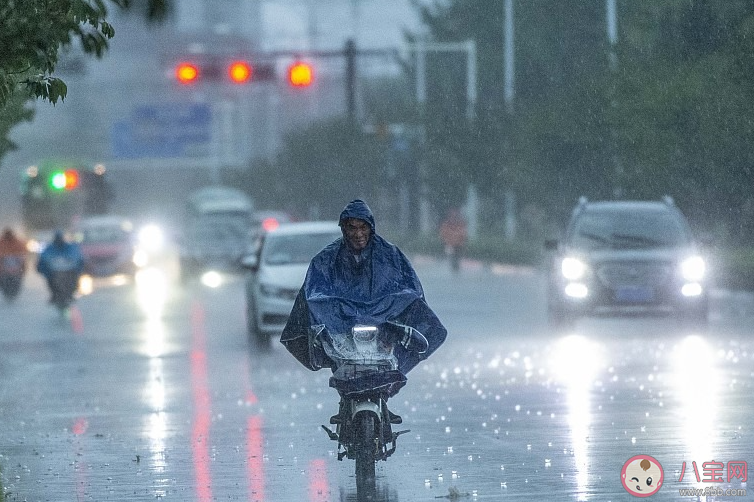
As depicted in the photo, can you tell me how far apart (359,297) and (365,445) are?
2.71 ft

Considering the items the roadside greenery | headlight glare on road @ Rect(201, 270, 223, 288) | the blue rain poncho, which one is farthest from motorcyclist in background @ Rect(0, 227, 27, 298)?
the blue rain poncho

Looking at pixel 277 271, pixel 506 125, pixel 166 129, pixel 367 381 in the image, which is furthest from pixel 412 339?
pixel 166 129

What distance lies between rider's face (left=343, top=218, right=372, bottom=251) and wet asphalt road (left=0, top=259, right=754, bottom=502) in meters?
1.34

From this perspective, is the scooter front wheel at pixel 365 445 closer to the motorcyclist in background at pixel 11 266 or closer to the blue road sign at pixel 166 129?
the motorcyclist in background at pixel 11 266

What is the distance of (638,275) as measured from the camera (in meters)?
23.5

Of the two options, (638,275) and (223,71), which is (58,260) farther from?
(638,275)

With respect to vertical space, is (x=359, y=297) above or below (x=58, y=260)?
below

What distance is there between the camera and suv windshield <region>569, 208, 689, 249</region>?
79.3 feet

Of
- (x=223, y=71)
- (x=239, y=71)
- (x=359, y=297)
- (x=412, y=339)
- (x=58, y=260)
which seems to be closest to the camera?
(x=412, y=339)

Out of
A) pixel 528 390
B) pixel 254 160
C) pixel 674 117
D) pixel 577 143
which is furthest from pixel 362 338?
pixel 254 160

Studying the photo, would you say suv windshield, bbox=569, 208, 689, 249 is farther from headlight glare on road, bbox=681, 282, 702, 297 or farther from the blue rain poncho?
the blue rain poncho

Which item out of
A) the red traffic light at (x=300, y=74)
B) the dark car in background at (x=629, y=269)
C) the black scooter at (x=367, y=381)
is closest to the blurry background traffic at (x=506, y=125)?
the red traffic light at (x=300, y=74)

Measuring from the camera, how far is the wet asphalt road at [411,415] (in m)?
10.5

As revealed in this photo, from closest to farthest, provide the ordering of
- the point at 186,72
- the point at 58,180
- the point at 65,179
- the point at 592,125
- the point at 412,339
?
the point at 412,339
the point at 592,125
the point at 186,72
the point at 58,180
the point at 65,179
